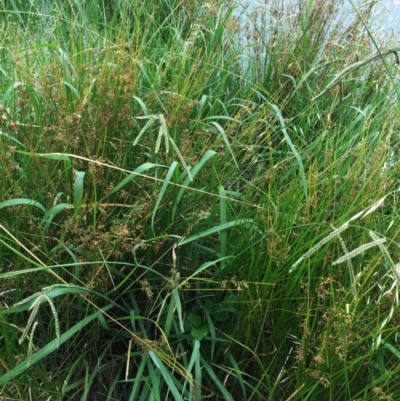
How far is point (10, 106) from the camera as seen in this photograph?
1674 mm

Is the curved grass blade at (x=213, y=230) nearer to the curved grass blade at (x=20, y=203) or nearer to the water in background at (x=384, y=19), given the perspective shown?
the curved grass blade at (x=20, y=203)

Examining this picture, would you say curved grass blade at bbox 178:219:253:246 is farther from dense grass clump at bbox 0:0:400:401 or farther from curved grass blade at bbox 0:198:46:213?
curved grass blade at bbox 0:198:46:213

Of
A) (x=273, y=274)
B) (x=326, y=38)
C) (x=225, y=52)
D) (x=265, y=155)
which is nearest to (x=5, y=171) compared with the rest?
(x=273, y=274)

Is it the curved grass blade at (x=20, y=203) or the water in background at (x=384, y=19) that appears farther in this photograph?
the water in background at (x=384, y=19)

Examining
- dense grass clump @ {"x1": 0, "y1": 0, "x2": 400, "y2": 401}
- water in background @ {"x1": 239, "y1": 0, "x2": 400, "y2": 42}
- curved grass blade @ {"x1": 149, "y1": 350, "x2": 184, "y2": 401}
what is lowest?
curved grass blade @ {"x1": 149, "y1": 350, "x2": 184, "y2": 401}

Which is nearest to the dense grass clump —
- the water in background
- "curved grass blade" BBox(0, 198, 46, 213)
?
"curved grass blade" BBox(0, 198, 46, 213)

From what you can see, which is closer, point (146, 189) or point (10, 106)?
point (146, 189)

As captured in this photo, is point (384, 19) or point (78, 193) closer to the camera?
point (78, 193)

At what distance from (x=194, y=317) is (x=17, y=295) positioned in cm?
43

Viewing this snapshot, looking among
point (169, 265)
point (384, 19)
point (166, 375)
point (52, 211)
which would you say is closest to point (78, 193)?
point (52, 211)

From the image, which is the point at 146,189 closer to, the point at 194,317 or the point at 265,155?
the point at 194,317

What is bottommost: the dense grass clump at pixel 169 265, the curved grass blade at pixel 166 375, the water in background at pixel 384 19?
the curved grass blade at pixel 166 375

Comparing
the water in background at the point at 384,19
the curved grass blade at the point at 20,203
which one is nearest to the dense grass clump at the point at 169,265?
the curved grass blade at the point at 20,203

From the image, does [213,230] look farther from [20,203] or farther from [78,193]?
A: [20,203]
